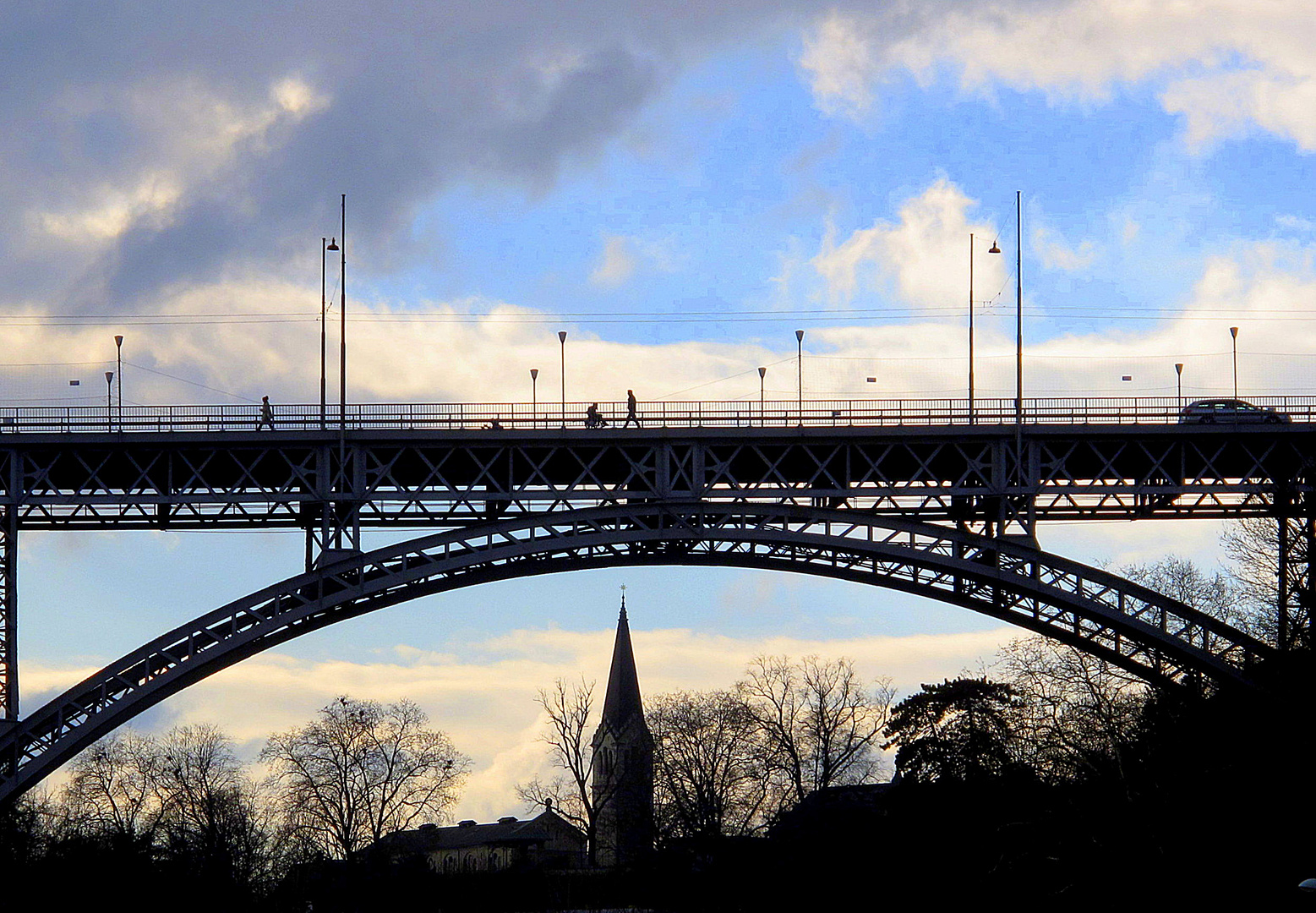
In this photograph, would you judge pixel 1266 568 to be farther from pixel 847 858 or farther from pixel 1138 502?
pixel 847 858

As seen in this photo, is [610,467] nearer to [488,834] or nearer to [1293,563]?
[1293,563]

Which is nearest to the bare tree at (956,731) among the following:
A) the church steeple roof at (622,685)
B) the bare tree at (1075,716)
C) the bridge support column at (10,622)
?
the bare tree at (1075,716)

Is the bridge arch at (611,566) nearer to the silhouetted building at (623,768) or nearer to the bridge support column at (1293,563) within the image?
the bridge support column at (1293,563)

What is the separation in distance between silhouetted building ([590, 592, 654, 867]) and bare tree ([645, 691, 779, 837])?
1.64 metres

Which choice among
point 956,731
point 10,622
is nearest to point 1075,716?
point 956,731

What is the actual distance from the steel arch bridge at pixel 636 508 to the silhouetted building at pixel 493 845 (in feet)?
58.1

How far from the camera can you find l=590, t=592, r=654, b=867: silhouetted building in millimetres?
90312

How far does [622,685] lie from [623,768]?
9353 mm

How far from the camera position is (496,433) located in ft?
A: 186

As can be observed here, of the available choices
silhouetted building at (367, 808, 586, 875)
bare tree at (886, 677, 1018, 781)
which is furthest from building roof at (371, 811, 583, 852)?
bare tree at (886, 677, 1018, 781)

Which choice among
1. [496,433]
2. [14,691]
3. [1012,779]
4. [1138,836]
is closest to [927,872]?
[1012,779]

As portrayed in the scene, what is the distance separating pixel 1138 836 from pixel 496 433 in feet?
65.2

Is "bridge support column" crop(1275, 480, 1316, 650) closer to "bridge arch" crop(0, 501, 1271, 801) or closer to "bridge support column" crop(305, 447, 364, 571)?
"bridge arch" crop(0, 501, 1271, 801)

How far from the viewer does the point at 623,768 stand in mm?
111438
